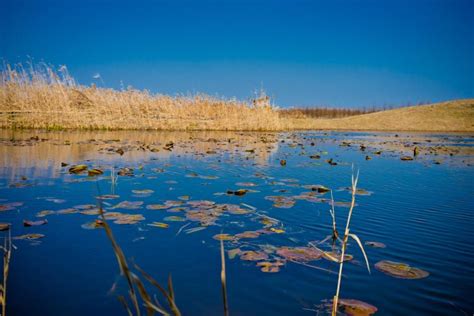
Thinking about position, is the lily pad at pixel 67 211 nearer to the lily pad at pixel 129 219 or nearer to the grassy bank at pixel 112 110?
the lily pad at pixel 129 219

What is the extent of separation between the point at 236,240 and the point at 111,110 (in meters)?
19.3

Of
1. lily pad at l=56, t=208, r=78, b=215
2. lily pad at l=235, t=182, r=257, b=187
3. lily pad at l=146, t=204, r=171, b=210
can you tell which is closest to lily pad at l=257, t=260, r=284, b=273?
lily pad at l=146, t=204, r=171, b=210

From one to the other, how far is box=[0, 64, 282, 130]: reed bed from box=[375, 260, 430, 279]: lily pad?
19672 mm

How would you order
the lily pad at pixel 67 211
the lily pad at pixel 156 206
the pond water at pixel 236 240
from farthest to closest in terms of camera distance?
the lily pad at pixel 156 206 → the lily pad at pixel 67 211 → the pond water at pixel 236 240

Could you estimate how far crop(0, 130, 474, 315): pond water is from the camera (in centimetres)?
198

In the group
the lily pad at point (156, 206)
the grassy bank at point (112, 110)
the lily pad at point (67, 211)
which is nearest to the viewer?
the lily pad at point (67, 211)

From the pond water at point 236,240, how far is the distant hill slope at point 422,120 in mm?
37533

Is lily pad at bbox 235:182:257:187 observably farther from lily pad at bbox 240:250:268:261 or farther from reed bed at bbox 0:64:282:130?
reed bed at bbox 0:64:282:130

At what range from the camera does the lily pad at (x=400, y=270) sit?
2344mm

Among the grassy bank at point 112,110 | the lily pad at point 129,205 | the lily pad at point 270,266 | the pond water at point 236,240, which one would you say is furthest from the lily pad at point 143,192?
the grassy bank at point 112,110

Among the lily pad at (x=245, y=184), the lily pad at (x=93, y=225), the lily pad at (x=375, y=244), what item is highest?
the lily pad at (x=245, y=184)

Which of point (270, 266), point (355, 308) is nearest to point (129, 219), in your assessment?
point (270, 266)

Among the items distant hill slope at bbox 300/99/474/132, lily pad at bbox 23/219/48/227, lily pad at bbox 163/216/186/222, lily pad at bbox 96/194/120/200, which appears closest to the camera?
lily pad at bbox 23/219/48/227

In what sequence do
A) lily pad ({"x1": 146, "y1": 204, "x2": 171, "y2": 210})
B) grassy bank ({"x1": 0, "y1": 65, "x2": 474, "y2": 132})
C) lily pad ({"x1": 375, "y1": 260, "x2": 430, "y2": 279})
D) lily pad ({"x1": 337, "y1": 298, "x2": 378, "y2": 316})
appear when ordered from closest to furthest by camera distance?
lily pad ({"x1": 337, "y1": 298, "x2": 378, "y2": 316}), lily pad ({"x1": 375, "y1": 260, "x2": 430, "y2": 279}), lily pad ({"x1": 146, "y1": 204, "x2": 171, "y2": 210}), grassy bank ({"x1": 0, "y1": 65, "x2": 474, "y2": 132})
